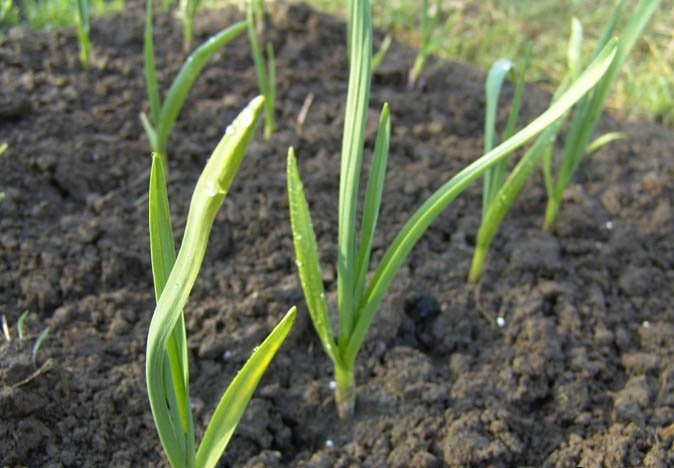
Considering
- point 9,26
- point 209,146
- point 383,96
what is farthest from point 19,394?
point 9,26

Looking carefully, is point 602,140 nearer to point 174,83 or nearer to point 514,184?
point 514,184

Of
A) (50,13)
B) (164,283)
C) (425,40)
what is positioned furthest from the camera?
(50,13)

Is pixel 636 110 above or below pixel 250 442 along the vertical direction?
above

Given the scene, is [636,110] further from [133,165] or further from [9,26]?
[9,26]

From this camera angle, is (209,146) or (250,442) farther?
(209,146)

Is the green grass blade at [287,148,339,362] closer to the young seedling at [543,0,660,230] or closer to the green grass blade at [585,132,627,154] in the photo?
the young seedling at [543,0,660,230]

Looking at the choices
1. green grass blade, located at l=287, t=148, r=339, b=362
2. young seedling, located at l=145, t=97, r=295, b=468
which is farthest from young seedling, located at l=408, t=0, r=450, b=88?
young seedling, located at l=145, t=97, r=295, b=468

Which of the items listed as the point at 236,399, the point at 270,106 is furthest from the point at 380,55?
the point at 236,399
